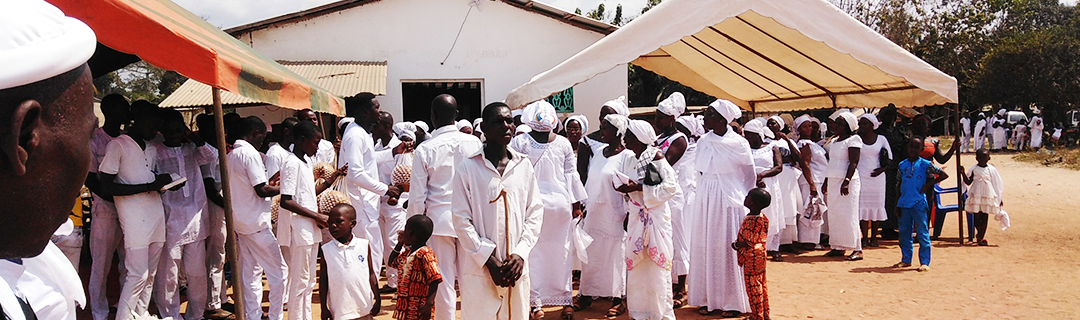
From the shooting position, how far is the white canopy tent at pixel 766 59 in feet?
22.0

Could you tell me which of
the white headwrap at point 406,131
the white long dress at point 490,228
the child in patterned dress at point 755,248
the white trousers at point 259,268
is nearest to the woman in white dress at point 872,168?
the child in patterned dress at point 755,248

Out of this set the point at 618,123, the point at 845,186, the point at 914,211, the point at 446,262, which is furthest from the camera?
the point at 845,186

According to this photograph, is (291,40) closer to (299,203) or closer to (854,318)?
(299,203)

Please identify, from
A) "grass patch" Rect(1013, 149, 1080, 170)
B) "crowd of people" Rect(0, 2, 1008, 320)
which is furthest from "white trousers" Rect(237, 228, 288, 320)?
"grass patch" Rect(1013, 149, 1080, 170)

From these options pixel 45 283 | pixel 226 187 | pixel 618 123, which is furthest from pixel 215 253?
pixel 45 283

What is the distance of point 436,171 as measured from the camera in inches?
188

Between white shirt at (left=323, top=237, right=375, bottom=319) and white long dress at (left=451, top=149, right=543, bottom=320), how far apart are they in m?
Result: 1.12

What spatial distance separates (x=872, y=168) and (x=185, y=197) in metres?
8.12

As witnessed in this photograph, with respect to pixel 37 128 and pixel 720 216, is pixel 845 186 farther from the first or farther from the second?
pixel 37 128

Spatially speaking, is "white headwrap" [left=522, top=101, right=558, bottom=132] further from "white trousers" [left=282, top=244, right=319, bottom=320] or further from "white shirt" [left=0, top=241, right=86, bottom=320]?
"white shirt" [left=0, top=241, right=86, bottom=320]

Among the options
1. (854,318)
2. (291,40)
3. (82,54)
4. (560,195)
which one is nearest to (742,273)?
(854,318)

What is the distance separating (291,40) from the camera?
14.4 meters

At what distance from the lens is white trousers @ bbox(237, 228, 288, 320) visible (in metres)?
5.41

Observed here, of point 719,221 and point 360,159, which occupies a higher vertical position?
point 360,159
